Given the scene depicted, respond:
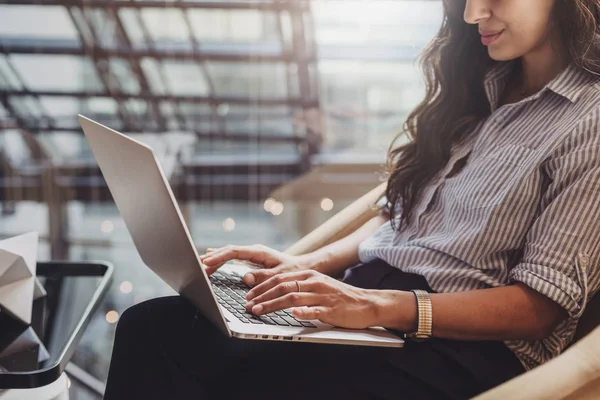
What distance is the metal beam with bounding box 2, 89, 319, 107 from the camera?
3314mm

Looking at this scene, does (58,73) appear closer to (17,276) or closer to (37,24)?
(37,24)

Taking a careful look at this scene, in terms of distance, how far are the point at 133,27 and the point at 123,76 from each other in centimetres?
26

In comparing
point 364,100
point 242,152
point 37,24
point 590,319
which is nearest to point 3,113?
point 37,24

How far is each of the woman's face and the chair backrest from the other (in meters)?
0.42

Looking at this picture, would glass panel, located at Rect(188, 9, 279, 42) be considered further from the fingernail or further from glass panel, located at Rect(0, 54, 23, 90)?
the fingernail

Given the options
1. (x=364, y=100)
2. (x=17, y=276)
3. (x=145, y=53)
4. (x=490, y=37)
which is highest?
(x=145, y=53)

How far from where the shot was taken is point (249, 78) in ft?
11.0

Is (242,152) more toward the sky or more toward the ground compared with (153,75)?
more toward the ground

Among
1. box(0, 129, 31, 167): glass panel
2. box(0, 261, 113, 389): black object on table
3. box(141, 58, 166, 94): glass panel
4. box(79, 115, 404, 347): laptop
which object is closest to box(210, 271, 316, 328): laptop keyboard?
box(79, 115, 404, 347): laptop

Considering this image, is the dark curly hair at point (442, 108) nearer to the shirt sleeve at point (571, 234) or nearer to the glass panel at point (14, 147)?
the shirt sleeve at point (571, 234)

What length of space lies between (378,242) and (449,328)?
34cm

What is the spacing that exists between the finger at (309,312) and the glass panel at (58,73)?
2.74 m

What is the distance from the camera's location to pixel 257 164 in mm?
3551

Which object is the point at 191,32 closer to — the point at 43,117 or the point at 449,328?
the point at 43,117
